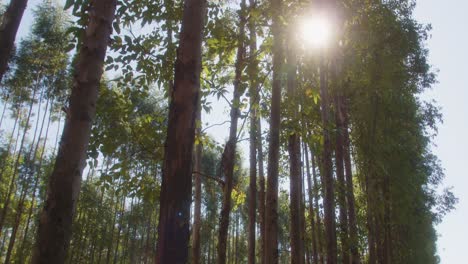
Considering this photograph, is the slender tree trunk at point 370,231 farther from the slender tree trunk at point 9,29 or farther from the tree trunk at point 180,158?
the tree trunk at point 180,158

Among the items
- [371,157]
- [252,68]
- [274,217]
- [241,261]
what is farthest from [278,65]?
[241,261]

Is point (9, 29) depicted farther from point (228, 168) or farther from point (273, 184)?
point (273, 184)

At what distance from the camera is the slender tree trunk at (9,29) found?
4.21m

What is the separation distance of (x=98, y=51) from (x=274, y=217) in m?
3.80

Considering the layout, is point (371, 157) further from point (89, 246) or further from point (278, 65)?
point (89, 246)

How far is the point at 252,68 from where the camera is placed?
3.41 meters

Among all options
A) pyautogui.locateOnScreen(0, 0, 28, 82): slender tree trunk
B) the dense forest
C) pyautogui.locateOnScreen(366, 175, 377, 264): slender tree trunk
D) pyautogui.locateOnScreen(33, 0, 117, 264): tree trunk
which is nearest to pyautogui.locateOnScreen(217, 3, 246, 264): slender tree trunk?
the dense forest

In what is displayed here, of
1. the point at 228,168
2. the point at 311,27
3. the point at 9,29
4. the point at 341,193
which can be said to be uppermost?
the point at 311,27

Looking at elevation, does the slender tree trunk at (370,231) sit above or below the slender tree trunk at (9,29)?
below

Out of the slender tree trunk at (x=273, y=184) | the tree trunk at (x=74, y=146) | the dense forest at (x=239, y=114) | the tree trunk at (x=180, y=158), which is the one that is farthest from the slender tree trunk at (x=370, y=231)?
the tree trunk at (x=74, y=146)

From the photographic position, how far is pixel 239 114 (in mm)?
4355

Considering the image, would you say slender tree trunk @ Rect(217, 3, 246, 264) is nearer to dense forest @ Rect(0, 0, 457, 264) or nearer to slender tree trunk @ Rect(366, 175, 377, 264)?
dense forest @ Rect(0, 0, 457, 264)

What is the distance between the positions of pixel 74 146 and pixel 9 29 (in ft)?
10.3

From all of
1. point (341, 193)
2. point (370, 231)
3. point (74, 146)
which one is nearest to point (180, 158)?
point (74, 146)
